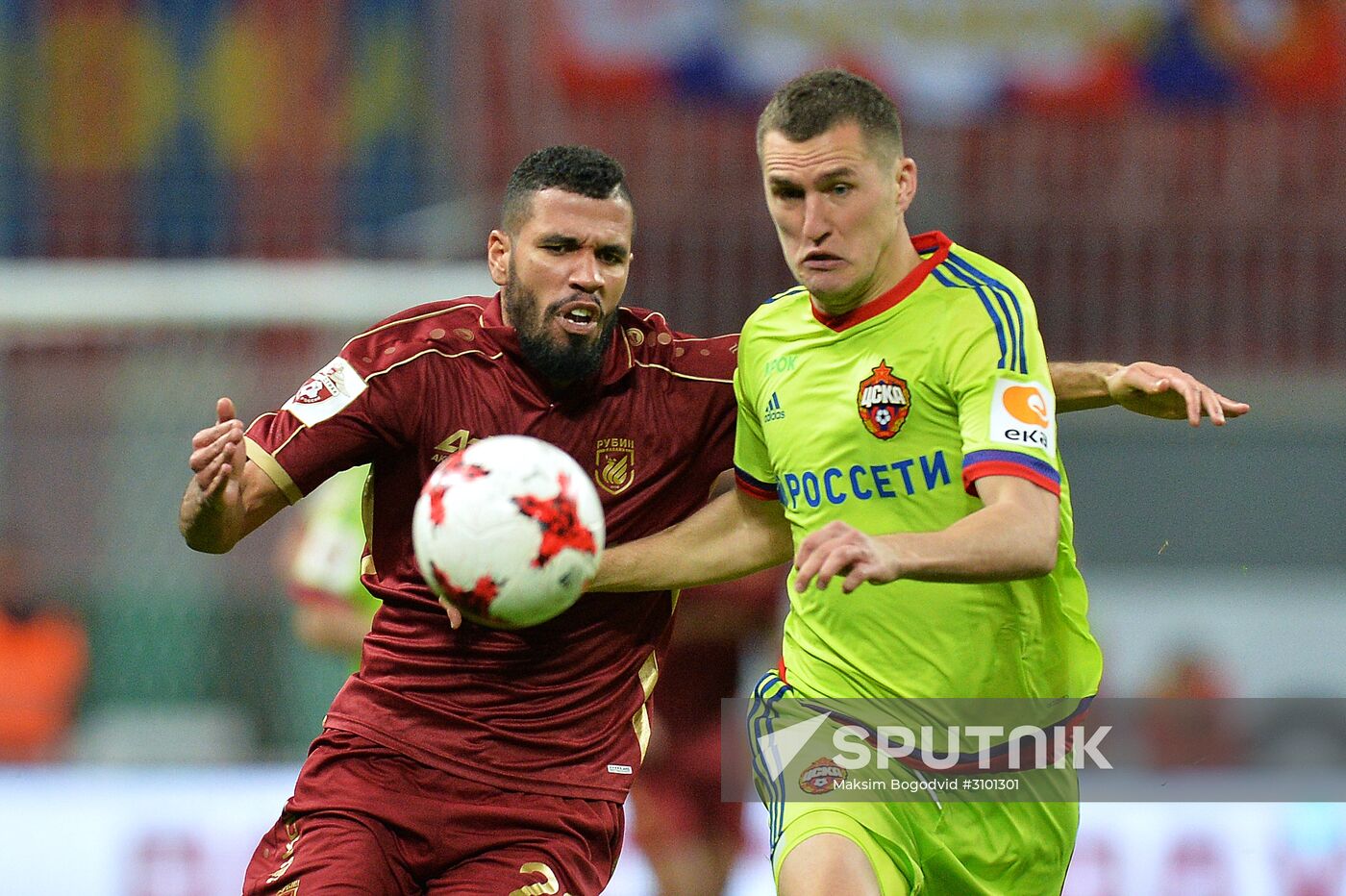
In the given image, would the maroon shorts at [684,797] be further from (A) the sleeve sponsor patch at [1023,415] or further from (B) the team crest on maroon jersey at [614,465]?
(A) the sleeve sponsor patch at [1023,415]

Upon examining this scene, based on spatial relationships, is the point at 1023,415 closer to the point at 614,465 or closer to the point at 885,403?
the point at 885,403

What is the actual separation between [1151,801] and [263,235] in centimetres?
626

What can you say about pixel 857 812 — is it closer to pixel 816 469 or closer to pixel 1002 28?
pixel 816 469

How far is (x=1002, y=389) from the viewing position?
14.0 feet

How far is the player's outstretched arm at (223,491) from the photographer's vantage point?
437cm

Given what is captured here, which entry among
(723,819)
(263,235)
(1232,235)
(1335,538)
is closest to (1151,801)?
(723,819)

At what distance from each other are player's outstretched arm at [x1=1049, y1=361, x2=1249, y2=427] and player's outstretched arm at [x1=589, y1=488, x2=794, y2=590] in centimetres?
81

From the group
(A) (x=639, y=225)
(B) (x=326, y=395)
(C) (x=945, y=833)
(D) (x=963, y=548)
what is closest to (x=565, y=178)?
(B) (x=326, y=395)

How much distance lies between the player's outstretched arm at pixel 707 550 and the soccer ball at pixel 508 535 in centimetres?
38

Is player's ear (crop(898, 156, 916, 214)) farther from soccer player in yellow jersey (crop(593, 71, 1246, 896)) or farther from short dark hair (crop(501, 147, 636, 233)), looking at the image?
short dark hair (crop(501, 147, 636, 233))

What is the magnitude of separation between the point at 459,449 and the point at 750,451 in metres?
0.76

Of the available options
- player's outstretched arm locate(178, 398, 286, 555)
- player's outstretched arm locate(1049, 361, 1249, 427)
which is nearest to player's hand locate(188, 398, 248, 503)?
player's outstretched arm locate(178, 398, 286, 555)

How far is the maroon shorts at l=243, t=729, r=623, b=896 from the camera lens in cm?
440

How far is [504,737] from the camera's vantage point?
4.54 metres
